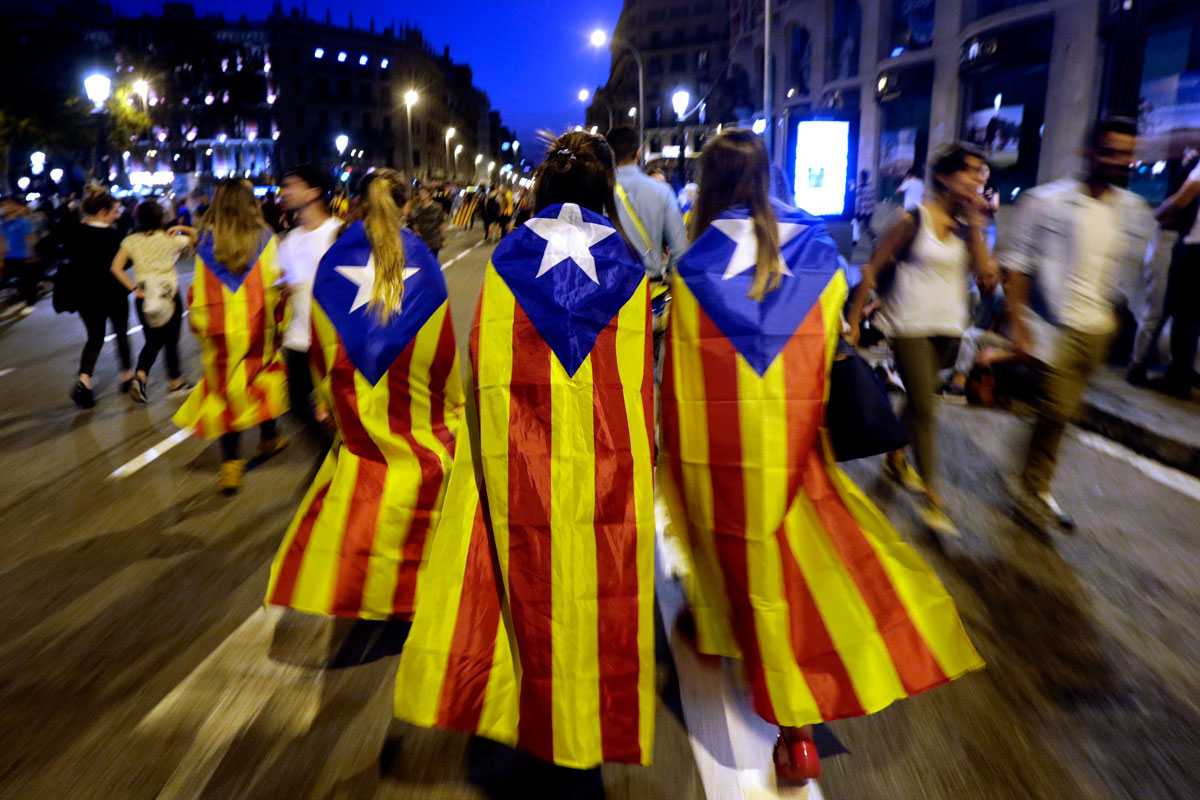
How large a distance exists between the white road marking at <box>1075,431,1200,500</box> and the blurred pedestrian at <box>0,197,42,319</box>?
1563 cm

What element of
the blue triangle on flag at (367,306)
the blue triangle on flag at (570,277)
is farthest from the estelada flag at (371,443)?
the blue triangle on flag at (570,277)

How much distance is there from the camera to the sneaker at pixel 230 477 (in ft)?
18.9

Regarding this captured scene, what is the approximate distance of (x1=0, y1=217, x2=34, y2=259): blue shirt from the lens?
52.3 ft

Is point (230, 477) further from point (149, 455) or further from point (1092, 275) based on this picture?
point (1092, 275)

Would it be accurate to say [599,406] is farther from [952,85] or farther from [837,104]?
[837,104]

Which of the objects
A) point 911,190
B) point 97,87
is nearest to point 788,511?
point 911,190

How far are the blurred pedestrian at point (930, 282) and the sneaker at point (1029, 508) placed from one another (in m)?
0.43

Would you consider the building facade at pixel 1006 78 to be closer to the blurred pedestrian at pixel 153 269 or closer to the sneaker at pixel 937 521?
the sneaker at pixel 937 521

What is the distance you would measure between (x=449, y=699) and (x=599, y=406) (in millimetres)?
933

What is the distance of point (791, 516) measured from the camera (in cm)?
282

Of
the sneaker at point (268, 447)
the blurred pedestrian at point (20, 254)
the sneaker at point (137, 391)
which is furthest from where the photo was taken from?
the blurred pedestrian at point (20, 254)

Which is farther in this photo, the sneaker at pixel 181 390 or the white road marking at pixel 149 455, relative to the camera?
the sneaker at pixel 181 390

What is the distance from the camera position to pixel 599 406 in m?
2.62

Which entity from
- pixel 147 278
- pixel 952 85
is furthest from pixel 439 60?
pixel 147 278
